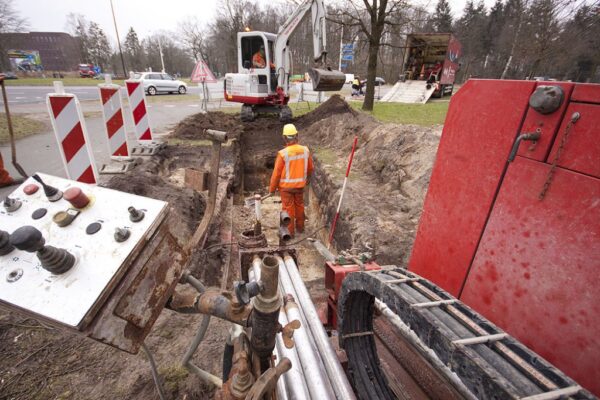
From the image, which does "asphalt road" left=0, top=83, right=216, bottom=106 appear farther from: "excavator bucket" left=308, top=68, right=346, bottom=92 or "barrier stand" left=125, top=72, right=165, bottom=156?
"excavator bucket" left=308, top=68, right=346, bottom=92

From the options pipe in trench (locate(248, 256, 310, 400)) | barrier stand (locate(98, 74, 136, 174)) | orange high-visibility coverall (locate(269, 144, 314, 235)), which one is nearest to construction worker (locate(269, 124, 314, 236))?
orange high-visibility coverall (locate(269, 144, 314, 235))

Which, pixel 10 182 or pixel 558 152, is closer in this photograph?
pixel 558 152

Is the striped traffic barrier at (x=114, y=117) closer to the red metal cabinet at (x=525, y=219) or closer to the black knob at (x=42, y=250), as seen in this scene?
the black knob at (x=42, y=250)

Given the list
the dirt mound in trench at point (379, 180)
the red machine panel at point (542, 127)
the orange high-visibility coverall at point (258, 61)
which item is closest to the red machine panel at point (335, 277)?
the red machine panel at point (542, 127)

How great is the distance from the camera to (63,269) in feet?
3.48

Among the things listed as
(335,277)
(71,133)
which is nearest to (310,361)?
(335,277)

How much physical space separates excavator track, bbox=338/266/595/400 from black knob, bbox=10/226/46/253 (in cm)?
139

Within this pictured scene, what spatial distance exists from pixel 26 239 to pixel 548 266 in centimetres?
189

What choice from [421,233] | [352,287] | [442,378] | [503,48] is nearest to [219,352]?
[352,287]

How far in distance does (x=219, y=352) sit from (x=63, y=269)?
1678 millimetres

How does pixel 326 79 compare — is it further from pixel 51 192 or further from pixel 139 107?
pixel 51 192

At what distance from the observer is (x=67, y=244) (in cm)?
115

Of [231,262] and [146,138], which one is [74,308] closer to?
[231,262]

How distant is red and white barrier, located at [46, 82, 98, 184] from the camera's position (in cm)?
364
